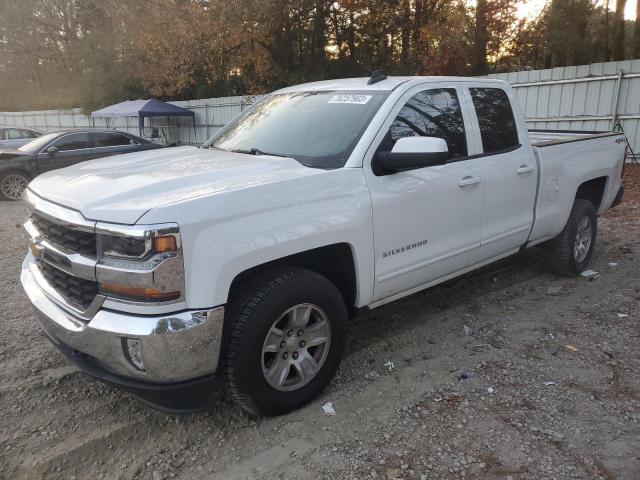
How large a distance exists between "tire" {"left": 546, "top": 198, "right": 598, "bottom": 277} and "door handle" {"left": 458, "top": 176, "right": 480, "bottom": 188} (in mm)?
1838

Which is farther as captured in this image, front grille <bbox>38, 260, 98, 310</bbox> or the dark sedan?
the dark sedan

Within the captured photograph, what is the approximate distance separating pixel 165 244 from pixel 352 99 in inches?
75.4

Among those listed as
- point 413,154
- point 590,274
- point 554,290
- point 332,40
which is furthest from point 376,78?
point 332,40

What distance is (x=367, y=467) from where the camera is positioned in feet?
8.87

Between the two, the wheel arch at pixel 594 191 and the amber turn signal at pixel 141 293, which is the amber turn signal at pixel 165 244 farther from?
the wheel arch at pixel 594 191

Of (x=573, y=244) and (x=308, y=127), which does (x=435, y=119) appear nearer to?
(x=308, y=127)

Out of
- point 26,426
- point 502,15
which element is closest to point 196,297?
point 26,426

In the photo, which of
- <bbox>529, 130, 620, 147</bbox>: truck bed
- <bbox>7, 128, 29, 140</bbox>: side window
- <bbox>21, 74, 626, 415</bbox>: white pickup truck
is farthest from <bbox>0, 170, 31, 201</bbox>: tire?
<bbox>529, 130, 620, 147</bbox>: truck bed

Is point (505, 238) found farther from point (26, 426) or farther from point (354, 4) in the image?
point (354, 4)

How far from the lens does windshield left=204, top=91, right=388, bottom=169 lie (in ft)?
11.2

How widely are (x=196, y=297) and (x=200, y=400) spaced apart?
1.88ft

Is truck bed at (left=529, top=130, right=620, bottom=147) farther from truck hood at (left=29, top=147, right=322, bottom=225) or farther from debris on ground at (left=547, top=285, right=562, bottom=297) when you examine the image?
truck hood at (left=29, top=147, right=322, bottom=225)

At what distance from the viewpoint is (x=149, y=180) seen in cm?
292

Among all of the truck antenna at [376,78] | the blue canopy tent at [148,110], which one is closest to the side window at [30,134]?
the blue canopy tent at [148,110]
